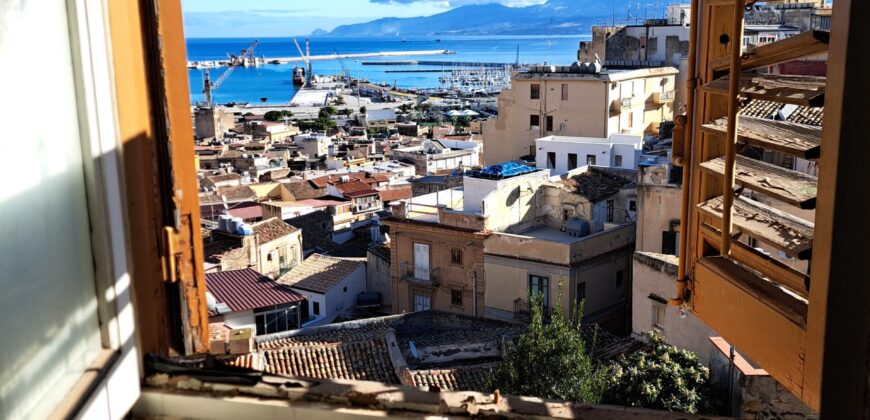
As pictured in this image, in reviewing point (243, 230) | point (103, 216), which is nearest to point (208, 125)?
point (243, 230)

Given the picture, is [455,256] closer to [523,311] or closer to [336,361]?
[523,311]

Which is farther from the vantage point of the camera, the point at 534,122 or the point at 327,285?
the point at 534,122

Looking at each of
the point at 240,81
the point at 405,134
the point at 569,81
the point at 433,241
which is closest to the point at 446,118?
the point at 405,134

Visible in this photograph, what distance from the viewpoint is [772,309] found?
86.7 inches

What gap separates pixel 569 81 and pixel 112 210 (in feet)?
75.6

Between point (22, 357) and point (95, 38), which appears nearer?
point (22, 357)

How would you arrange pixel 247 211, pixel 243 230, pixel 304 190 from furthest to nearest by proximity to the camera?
pixel 304 190
pixel 247 211
pixel 243 230

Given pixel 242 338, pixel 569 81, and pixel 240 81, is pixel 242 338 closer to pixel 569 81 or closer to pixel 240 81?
pixel 569 81

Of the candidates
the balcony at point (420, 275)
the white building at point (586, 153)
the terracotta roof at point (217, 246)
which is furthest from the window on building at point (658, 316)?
the terracotta roof at point (217, 246)

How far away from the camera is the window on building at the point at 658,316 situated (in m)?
12.9

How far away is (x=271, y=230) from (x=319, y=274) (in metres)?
2.81

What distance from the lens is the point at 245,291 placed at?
589 inches

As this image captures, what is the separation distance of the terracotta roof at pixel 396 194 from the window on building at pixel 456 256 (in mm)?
9972

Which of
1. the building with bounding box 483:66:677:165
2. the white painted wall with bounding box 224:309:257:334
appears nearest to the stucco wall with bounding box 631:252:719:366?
the white painted wall with bounding box 224:309:257:334
